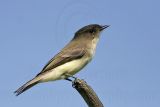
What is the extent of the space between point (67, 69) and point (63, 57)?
56 cm

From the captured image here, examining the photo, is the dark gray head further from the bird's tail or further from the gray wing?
the bird's tail

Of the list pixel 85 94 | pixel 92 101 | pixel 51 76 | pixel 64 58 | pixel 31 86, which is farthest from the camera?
pixel 64 58

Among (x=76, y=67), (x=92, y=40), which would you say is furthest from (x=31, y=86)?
(x=92, y=40)

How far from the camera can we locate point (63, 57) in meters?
12.1

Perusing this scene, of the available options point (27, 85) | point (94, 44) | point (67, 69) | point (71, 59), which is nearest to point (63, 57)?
point (71, 59)

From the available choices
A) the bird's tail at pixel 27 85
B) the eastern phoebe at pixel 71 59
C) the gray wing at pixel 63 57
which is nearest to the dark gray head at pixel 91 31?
the eastern phoebe at pixel 71 59

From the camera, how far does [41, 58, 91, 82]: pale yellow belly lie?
11.3 m

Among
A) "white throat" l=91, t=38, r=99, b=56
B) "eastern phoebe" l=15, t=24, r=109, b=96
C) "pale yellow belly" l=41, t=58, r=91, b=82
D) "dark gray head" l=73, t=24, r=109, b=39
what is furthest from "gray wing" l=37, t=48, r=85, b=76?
"dark gray head" l=73, t=24, r=109, b=39

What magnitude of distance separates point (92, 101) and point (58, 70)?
436cm

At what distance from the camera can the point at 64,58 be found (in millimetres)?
12062

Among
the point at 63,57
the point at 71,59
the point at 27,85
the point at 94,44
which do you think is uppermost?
the point at 94,44

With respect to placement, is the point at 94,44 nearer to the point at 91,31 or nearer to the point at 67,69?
the point at 91,31

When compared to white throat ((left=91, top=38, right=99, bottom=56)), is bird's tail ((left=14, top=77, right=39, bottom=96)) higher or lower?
lower

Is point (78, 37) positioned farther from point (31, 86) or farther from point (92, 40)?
point (31, 86)
